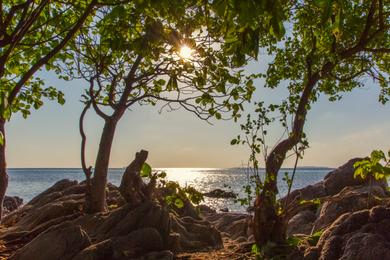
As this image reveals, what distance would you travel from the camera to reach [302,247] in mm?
9039

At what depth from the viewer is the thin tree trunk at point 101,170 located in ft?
54.0

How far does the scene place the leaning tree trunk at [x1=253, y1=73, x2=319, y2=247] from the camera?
33.7 ft

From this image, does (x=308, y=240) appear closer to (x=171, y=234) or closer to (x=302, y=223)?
(x=171, y=234)

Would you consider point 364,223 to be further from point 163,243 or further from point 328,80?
point 328,80

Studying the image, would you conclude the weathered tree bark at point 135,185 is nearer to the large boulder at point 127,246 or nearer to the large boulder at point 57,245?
the large boulder at point 127,246

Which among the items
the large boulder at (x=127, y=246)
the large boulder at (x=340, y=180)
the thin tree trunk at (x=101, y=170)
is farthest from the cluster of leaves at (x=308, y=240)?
the large boulder at (x=340, y=180)

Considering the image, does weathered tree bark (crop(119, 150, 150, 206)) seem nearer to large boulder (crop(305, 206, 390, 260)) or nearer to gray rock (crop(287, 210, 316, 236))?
gray rock (crop(287, 210, 316, 236))

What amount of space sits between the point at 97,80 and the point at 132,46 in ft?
41.8

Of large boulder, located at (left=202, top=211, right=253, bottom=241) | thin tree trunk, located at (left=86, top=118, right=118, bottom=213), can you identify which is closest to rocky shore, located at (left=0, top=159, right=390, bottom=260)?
thin tree trunk, located at (left=86, top=118, right=118, bottom=213)

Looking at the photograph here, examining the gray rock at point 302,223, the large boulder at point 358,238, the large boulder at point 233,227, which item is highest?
the large boulder at point 358,238

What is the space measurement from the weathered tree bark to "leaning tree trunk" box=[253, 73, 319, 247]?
15.9 feet

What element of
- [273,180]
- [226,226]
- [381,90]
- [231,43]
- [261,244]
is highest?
[381,90]

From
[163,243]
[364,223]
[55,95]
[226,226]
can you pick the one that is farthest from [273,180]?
[226,226]

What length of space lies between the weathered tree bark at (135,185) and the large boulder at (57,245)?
8.62 ft
